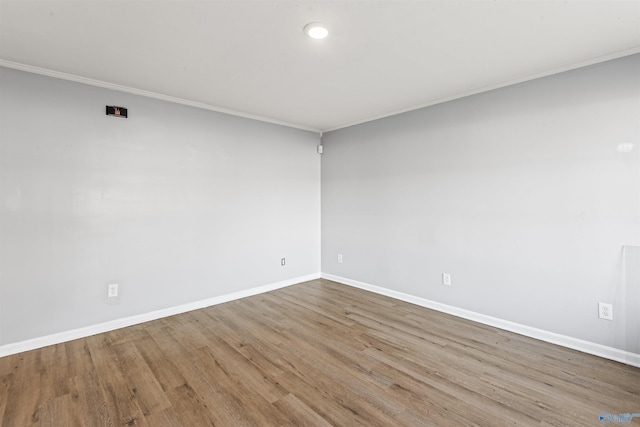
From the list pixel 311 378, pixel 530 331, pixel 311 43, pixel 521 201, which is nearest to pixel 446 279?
pixel 530 331

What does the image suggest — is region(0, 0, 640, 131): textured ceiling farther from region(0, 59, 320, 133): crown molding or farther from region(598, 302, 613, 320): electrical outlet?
region(598, 302, 613, 320): electrical outlet

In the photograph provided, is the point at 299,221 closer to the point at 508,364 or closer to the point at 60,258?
the point at 60,258

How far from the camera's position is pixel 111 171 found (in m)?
2.89

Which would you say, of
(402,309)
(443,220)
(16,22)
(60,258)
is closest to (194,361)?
(60,258)

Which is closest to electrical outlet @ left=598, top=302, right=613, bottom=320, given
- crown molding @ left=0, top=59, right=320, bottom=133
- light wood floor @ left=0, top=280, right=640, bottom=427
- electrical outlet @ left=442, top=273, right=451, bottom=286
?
light wood floor @ left=0, top=280, right=640, bottom=427

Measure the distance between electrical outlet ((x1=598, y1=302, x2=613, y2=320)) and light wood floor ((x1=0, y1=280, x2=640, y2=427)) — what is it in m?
0.36

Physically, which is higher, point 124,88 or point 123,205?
point 124,88

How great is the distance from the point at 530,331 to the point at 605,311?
1.95 feet

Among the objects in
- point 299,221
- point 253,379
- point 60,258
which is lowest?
point 253,379

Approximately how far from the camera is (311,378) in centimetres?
211

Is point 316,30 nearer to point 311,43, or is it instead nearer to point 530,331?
point 311,43

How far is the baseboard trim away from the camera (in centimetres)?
247

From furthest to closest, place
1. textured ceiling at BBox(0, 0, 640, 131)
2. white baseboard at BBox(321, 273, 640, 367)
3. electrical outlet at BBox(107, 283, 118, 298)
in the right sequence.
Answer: electrical outlet at BBox(107, 283, 118, 298), white baseboard at BBox(321, 273, 640, 367), textured ceiling at BBox(0, 0, 640, 131)

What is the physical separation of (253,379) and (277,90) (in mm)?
2660
